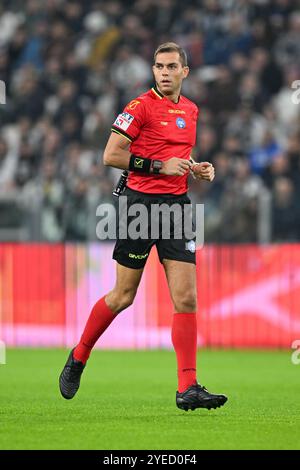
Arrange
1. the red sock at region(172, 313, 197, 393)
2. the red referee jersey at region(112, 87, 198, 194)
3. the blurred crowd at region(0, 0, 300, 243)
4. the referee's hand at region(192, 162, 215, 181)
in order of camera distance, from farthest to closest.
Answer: the blurred crowd at region(0, 0, 300, 243)
the red referee jersey at region(112, 87, 198, 194)
the referee's hand at region(192, 162, 215, 181)
the red sock at region(172, 313, 197, 393)

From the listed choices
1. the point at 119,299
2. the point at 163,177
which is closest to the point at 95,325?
the point at 119,299

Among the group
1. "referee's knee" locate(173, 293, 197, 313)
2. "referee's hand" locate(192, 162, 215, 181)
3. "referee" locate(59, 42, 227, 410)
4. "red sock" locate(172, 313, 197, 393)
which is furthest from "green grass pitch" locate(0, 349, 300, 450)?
"referee's hand" locate(192, 162, 215, 181)

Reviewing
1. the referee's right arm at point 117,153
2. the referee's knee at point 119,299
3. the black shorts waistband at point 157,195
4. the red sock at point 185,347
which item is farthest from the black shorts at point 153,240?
the red sock at point 185,347

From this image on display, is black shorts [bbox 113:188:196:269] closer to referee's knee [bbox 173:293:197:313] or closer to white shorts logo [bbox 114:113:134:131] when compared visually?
referee's knee [bbox 173:293:197:313]

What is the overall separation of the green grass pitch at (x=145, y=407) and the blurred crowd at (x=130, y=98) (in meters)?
Answer: 2.40

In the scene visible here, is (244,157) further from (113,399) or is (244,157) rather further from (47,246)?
(113,399)

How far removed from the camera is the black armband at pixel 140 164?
861cm

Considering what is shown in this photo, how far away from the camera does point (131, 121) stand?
8.62 m

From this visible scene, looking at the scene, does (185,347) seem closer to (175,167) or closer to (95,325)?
(95,325)

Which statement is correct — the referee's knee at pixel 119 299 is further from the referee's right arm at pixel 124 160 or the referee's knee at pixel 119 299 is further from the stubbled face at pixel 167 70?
the stubbled face at pixel 167 70

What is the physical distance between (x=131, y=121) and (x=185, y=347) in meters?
1.67

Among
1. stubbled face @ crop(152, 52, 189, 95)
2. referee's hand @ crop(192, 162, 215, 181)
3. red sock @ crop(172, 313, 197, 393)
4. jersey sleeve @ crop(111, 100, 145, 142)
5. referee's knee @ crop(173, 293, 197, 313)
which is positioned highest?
stubbled face @ crop(152, 52, 189, 95)

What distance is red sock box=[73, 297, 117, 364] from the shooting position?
29.3ft

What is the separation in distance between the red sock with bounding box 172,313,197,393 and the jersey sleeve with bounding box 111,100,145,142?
1.36 meters
